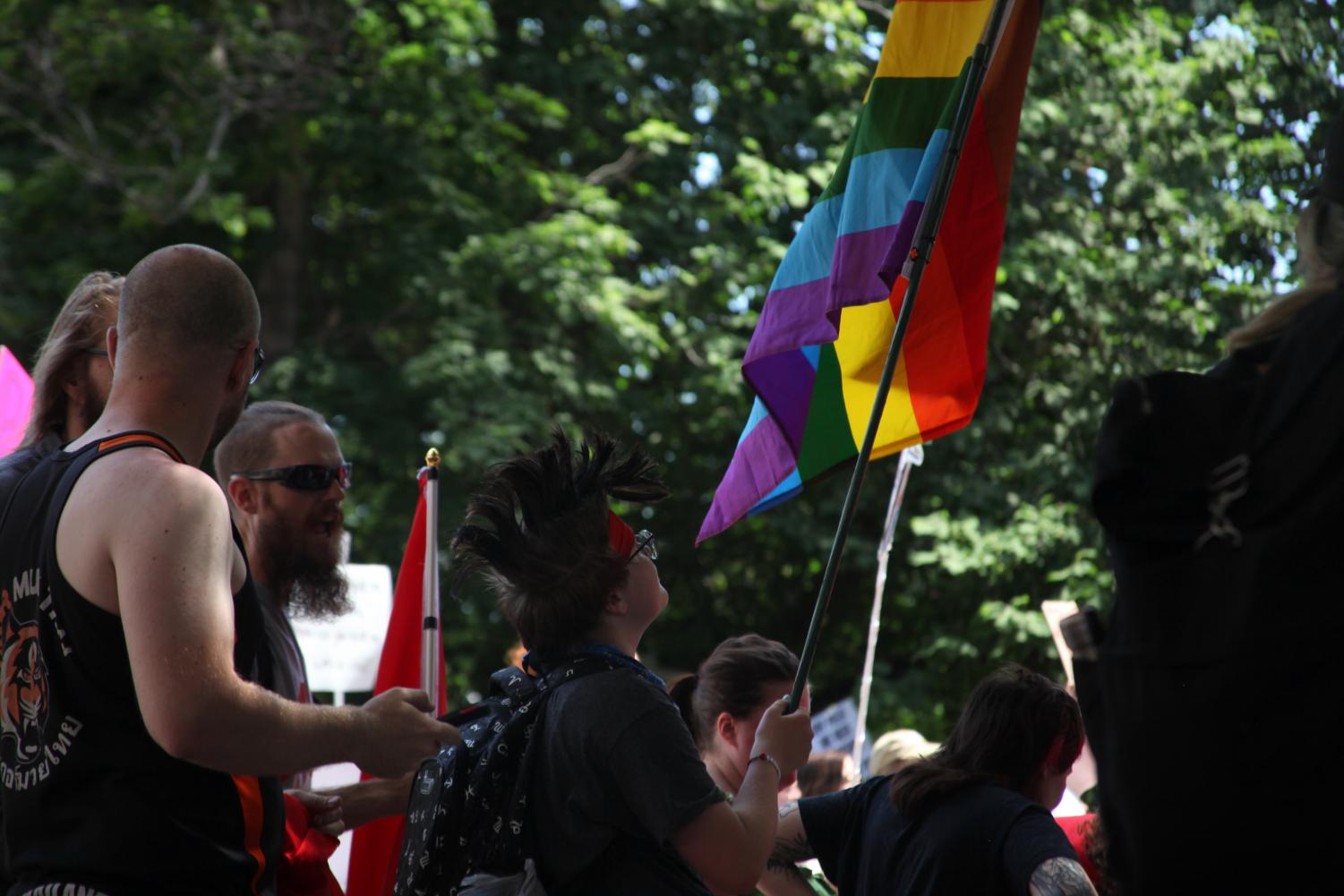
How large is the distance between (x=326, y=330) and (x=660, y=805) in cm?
1105

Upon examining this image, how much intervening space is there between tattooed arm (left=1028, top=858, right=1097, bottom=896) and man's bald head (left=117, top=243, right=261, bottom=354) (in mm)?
1958

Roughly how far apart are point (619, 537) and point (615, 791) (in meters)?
0.59

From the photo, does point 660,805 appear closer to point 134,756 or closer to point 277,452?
point 134,756

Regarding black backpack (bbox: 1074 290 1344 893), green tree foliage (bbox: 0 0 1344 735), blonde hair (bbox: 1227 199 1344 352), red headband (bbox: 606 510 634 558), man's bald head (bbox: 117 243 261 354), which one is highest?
blonde hair (bbox: 1227 199 1344 352)

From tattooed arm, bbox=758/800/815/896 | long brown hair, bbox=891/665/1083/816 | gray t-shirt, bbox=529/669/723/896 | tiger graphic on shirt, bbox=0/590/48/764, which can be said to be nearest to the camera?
tiger graphic on shirt, bbox=0/590/48/764

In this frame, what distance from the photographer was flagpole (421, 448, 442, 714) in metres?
3.74

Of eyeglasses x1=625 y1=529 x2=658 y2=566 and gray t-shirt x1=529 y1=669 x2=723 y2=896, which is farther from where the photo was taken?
eyeglasses x1=625 y1=529 x2=658 y2=566

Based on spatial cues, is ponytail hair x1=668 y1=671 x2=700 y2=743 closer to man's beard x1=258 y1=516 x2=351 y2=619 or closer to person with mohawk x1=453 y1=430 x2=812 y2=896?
man's beard x1=258 y1=516 x2=351 y2=619

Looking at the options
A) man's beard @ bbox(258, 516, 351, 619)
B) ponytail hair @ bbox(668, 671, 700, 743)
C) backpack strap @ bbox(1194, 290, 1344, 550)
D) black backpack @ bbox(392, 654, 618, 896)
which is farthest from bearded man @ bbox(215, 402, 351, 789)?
backpack strap @ bbox(1194, 290, 1344, 550)

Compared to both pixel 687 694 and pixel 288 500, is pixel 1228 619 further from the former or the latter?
pixel 288 500

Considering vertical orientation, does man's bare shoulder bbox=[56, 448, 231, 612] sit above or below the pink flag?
above

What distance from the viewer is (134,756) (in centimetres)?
234

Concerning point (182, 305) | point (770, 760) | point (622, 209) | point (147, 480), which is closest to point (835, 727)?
point (622, 209)

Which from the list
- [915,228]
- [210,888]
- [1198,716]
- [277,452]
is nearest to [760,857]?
[210,888]
